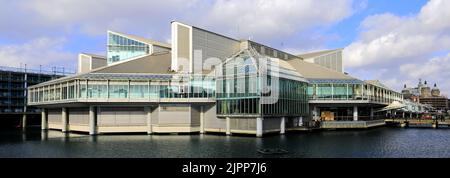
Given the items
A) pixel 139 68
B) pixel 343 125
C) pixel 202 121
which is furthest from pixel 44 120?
pixel 343 125

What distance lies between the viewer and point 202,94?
7575 cm

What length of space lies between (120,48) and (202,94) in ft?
121

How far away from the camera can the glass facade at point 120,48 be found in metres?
100

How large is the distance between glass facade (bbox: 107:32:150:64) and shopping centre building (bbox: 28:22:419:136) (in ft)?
28.8

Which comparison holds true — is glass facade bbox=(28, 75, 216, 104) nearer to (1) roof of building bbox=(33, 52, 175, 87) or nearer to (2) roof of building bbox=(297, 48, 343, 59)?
(1) roof of building bbox=(33, 52, 175, 87)

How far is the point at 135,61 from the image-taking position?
277 ft

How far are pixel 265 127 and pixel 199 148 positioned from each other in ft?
74.0

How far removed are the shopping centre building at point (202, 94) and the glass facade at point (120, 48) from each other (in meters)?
8.77

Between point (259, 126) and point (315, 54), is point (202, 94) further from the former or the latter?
point (315, 54)

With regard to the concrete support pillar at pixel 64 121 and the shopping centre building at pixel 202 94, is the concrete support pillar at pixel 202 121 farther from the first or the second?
the concrete support pillar at pixel 64 121

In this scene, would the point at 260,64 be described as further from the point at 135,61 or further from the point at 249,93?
the point at 135,61

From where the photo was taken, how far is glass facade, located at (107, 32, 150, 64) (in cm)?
10050

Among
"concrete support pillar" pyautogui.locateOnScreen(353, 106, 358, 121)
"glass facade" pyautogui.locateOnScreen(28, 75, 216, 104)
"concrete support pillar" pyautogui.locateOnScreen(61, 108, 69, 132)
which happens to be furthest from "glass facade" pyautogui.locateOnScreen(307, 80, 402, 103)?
"concrete support pillar" pyautogui.locateOnScreen(61, 108, 69, 132)
